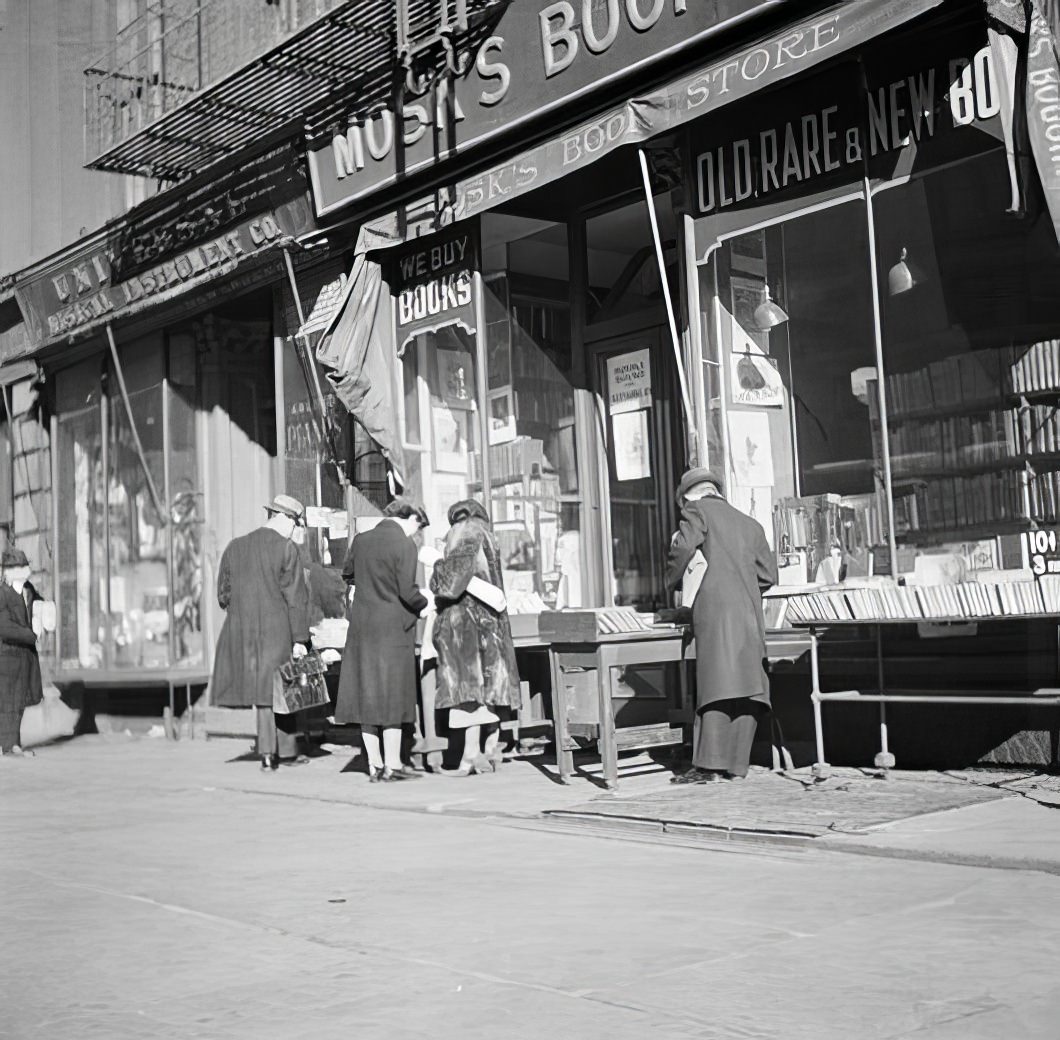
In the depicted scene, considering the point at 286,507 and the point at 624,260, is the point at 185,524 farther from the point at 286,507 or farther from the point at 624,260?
the point at 624,260

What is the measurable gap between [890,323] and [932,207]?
78cm

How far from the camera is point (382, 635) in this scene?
35.9ft

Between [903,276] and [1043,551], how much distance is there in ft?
6.56

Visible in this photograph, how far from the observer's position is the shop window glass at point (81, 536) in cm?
1894

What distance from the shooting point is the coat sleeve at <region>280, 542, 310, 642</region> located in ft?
40.7

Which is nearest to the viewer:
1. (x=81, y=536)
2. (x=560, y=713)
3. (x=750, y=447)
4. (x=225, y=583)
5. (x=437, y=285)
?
(x=560, y=713)

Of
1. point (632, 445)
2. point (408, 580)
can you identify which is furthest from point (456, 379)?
point (408, 580)

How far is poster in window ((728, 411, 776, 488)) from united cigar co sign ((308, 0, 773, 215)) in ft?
8.33

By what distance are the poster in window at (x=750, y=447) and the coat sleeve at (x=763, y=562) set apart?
47.9 inches

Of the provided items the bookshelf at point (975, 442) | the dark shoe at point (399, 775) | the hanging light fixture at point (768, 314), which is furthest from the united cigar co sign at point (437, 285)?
the bookshelf at point (975, 442)

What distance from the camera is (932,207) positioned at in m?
9.46

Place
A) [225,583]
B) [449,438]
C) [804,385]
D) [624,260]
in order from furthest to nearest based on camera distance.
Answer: [449,438]
[624,260]
[225,583]
[804,385]

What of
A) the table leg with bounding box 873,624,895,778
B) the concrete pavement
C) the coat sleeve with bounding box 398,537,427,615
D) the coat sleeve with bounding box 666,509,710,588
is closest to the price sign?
the table leg with bounding box 873,624,895,778

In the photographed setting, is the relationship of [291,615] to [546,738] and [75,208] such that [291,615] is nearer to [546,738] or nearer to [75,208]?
[546,738]
